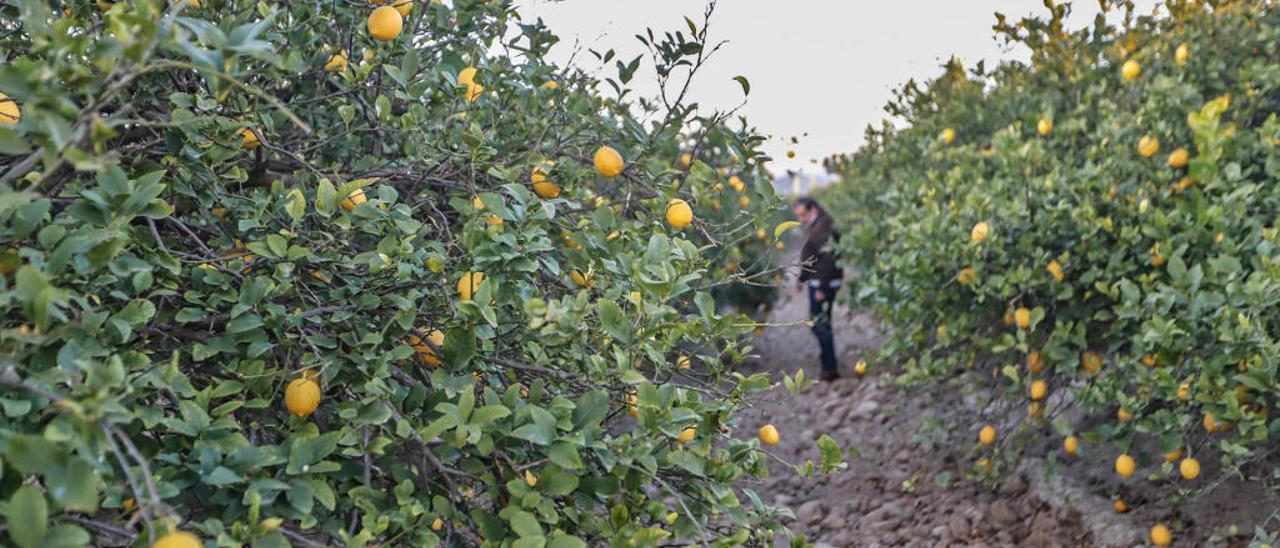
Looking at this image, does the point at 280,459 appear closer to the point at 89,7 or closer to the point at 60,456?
the point at 60,456

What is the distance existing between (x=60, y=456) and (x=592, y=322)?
969 mm

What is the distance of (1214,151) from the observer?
3.18 meters

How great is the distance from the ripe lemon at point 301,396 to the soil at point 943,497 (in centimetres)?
158

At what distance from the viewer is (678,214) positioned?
2172mm

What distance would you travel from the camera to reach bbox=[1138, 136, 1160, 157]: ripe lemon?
142 inches

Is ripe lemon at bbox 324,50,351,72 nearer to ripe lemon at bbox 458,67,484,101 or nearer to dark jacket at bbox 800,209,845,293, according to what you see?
ripe lemon at bbox 458,67,484,101

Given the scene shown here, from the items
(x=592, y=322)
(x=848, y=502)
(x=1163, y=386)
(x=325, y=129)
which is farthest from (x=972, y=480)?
(x=325, y=129)

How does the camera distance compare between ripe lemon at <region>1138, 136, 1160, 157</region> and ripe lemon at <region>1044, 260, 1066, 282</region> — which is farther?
ripe lemon at <region>1138, 136, 1160, 157</region>

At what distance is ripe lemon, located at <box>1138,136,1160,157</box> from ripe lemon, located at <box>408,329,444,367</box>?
9.66ft

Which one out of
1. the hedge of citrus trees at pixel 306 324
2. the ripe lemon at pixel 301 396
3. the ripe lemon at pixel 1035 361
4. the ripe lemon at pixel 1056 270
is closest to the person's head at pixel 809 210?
the ripe lemon at pixel 1035 361

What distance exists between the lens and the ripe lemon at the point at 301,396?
155cm

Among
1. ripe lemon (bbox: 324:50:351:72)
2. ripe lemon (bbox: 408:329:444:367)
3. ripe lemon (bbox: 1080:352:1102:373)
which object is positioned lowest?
ripe lemon (bbox: 1080:352:1102:373)

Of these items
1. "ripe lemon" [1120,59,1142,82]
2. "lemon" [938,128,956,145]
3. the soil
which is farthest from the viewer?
"lemon" [938,128,956,145]

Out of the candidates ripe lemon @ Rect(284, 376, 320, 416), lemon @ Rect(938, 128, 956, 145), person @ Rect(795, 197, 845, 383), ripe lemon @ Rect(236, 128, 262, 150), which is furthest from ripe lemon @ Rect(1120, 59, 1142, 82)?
ripe lemon @ Rect(284, 376, 320, 416)
